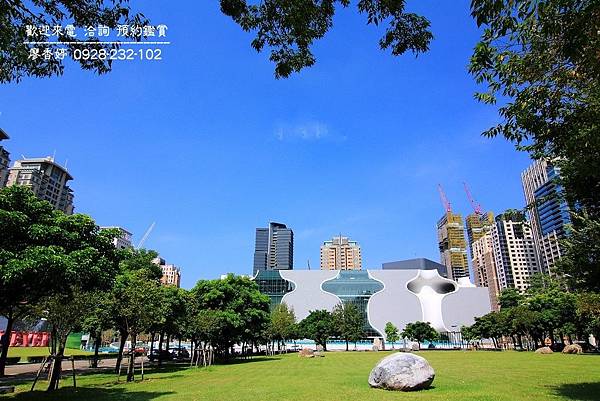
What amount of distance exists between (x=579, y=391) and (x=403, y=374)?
6.02 meters

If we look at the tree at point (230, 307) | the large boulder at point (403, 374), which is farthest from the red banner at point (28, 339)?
the large boulder at point (403, 374)

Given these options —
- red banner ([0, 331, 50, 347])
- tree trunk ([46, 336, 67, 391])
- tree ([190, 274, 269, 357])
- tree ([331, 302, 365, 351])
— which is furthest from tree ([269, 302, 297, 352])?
tree trunk ([46, 336, 67, 391])

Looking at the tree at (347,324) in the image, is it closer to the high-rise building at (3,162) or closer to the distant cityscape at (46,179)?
the distant cityscape at (46,179)

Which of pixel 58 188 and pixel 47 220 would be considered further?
pixel 58 188

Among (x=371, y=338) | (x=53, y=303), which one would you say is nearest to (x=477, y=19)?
(x=53, y=303)

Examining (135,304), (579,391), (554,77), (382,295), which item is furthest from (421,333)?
(554,77)

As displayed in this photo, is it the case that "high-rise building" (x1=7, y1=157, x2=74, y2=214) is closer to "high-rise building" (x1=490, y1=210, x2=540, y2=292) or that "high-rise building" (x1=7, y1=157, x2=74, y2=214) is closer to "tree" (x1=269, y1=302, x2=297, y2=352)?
"tree" (x1=269, y1=302, x2=297, y2=352)

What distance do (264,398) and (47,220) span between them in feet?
30.8

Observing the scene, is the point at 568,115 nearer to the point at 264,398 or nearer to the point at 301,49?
the point at 301,49

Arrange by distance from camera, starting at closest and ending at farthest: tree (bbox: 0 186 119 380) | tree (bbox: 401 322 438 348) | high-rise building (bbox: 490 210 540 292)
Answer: tree (bbox: 0 186 119 380) → tree (bbox: 401 322 438 348) → high-rise building (bbox: 490 210 540 292)

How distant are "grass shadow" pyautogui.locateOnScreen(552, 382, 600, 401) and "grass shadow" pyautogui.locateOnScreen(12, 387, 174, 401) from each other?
46.3 feet

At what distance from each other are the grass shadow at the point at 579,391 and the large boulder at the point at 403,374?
438 centimetres

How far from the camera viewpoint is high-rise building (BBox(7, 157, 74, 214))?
413 ft

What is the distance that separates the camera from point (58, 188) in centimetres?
14025
